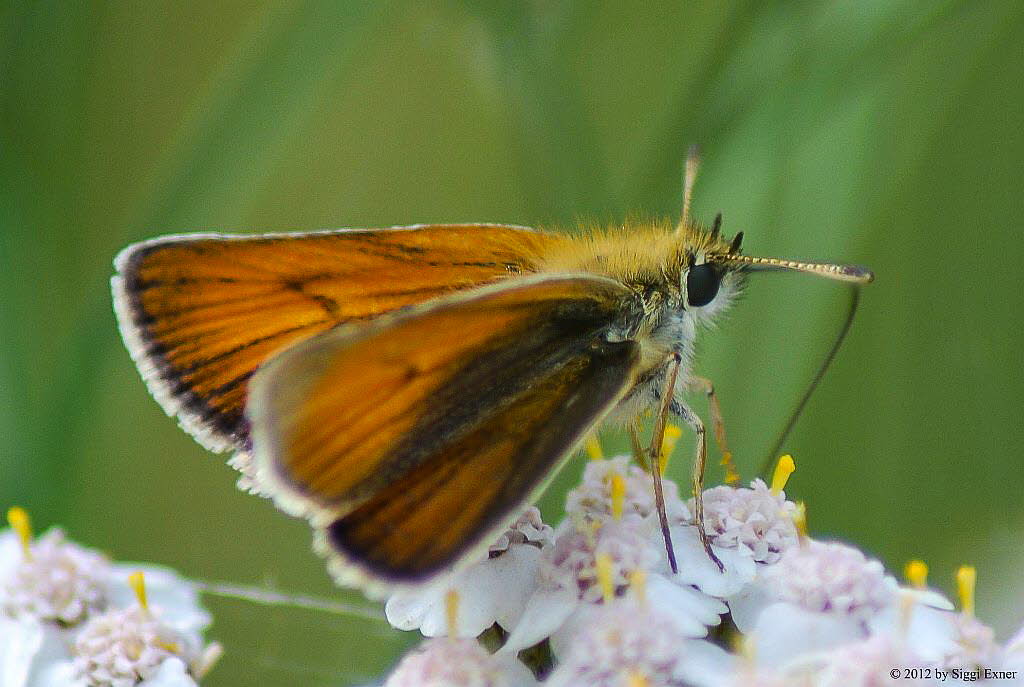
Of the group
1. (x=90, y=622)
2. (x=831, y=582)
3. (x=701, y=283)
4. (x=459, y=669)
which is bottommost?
(x=90, y=622)

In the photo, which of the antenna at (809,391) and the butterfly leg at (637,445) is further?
the antenna at (809,391)

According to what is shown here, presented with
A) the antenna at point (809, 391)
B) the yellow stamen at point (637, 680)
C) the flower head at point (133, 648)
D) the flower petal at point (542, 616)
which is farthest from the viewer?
the antenna at point (809, 391)

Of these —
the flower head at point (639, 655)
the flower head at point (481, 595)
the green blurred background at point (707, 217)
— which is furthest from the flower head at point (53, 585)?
the flower head at point (639, 655)

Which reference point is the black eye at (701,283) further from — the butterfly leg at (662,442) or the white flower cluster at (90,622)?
the white flower cluster at (90,622)

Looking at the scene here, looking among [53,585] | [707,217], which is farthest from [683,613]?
[707,217]

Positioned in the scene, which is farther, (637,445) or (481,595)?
(637,445)

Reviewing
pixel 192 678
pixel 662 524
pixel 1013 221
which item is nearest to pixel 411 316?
pixel 662 524

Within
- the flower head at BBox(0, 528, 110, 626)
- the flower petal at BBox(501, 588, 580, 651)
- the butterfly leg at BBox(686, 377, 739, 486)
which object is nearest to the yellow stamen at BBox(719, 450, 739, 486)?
the butterfly leg at BBox(686, 377, 739, 486)

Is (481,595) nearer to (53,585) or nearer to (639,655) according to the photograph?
(639,655)
